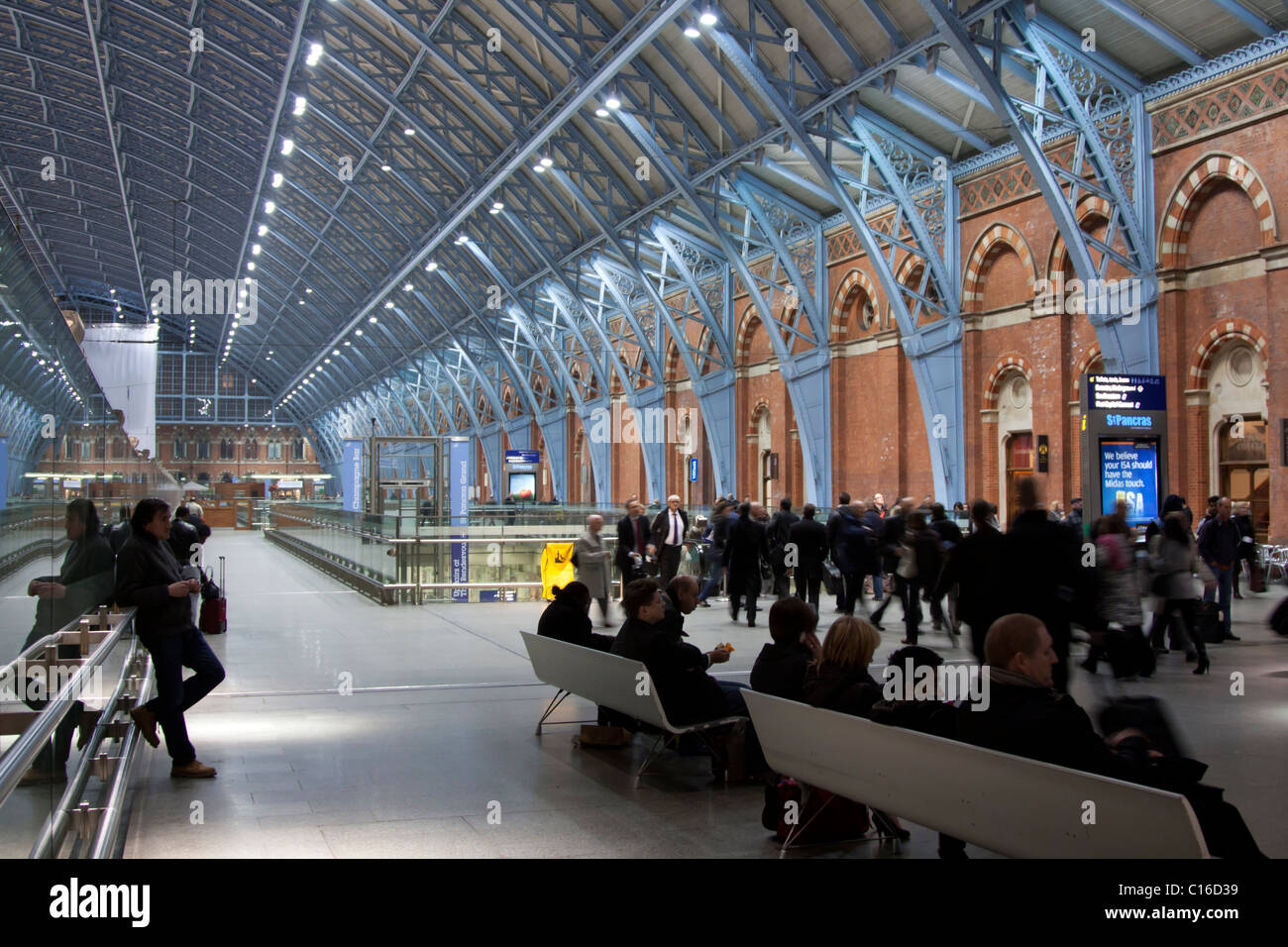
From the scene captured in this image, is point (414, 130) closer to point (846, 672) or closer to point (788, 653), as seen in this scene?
point (788, 653)

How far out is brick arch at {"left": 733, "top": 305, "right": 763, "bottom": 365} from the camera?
30.5 meters

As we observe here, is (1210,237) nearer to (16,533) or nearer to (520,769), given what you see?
(520,769)

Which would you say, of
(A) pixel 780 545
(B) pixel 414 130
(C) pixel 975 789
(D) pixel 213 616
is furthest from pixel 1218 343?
(B) pixel 414 130

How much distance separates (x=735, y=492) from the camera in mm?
30047

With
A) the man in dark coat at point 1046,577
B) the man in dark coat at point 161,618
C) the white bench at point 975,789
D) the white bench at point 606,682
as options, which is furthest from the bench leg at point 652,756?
the man in dark coat at point 161,618

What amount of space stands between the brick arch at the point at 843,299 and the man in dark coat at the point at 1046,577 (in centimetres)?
1928

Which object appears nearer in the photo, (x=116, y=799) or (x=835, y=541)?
(x=116, y=799)

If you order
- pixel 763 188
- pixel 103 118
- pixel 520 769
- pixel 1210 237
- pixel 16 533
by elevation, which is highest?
pixel 103 118

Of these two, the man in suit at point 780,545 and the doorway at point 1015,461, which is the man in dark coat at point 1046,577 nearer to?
the man in suit at point 780,545

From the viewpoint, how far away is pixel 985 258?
2208cm

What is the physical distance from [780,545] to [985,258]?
9.78 m
